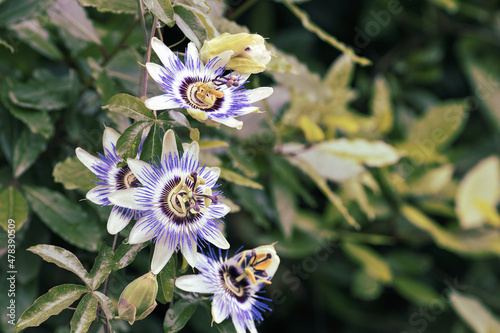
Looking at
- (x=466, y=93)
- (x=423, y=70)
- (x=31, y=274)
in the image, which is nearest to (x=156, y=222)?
(x=31, y=274)

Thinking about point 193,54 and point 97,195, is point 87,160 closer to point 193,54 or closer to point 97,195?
point 97,195

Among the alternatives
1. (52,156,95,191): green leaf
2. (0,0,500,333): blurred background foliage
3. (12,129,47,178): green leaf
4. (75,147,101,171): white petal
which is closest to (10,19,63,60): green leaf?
(0,0,500,333): blurred background foliage

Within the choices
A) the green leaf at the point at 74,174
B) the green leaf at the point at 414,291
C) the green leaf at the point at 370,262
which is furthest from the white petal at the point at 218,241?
the green leaf at the point at 414,291

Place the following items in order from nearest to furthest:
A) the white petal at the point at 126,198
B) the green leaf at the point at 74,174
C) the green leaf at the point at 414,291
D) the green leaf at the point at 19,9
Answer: the white petal at the point at 126,198 → the green leaf at the point at 74,174 → the green leaf at the point at 19,9 → the green leaf at the point at 414,291

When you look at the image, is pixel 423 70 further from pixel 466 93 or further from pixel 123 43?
pixel 123 43

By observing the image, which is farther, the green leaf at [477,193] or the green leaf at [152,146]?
the green leaf at [477,193]

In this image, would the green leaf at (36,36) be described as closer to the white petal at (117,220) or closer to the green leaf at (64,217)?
the green leaf at (64,217)

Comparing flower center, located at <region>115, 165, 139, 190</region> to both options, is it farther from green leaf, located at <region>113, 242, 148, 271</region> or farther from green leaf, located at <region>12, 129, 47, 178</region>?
green leaf, located at <region>12, 129, 47, 178</region>

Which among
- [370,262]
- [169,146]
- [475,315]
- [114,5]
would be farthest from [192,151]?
[475,315]
